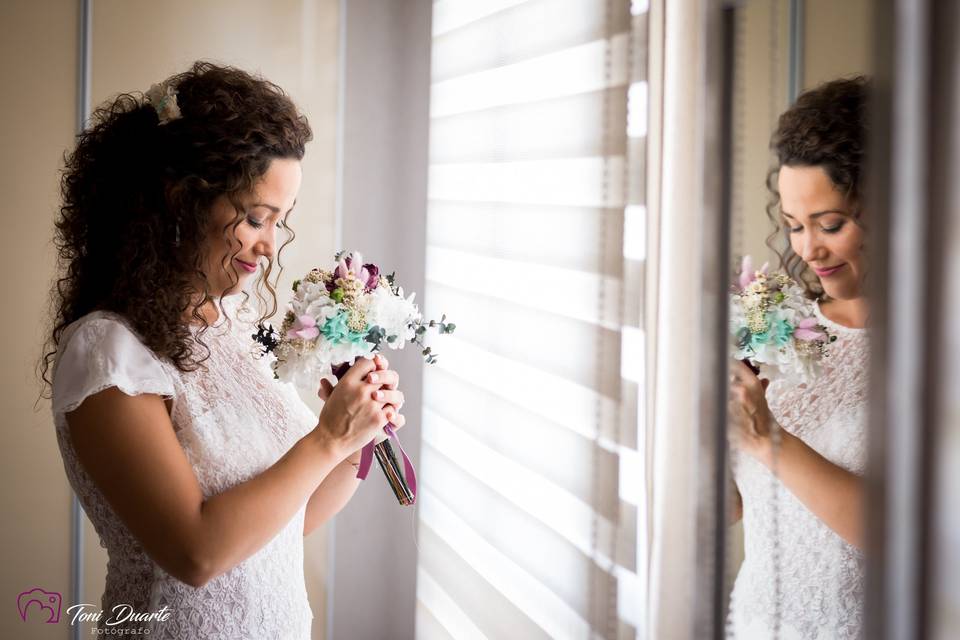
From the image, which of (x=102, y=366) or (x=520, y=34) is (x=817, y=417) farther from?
(x=520, y=34)

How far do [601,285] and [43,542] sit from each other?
1.91 meters

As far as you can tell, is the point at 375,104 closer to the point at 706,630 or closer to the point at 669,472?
the point at 669,472

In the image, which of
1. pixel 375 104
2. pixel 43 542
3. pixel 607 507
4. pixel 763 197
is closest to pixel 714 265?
pixel 763 197

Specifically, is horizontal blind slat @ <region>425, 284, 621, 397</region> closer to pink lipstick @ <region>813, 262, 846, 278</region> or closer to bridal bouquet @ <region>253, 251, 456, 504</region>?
bridal bouquet @ <region>253, 251, 456, 504</region>

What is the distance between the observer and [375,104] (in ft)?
9.07

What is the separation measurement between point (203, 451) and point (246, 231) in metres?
0.39


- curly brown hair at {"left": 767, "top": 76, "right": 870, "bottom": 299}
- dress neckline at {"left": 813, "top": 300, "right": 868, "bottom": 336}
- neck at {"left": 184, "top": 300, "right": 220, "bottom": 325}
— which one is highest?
curly brown hair at {"left": 767, "top": 76, "right": 870, "bottom": 299}

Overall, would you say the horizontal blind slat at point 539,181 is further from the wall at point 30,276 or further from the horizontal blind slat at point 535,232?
the wall at point 30,276

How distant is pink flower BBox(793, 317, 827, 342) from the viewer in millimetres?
872

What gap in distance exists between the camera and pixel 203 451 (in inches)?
47.9

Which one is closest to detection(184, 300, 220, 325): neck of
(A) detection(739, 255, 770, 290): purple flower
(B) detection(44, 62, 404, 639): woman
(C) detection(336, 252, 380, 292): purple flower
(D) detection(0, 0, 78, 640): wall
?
(B) detection(44, 62, 404, 639): woman

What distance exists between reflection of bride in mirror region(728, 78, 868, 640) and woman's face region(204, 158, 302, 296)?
2.78 ft

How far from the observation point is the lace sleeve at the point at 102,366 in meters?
1.10

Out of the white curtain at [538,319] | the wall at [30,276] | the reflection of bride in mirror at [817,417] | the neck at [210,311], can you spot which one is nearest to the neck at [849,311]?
the reflection of bride in mirror at [817,417]
